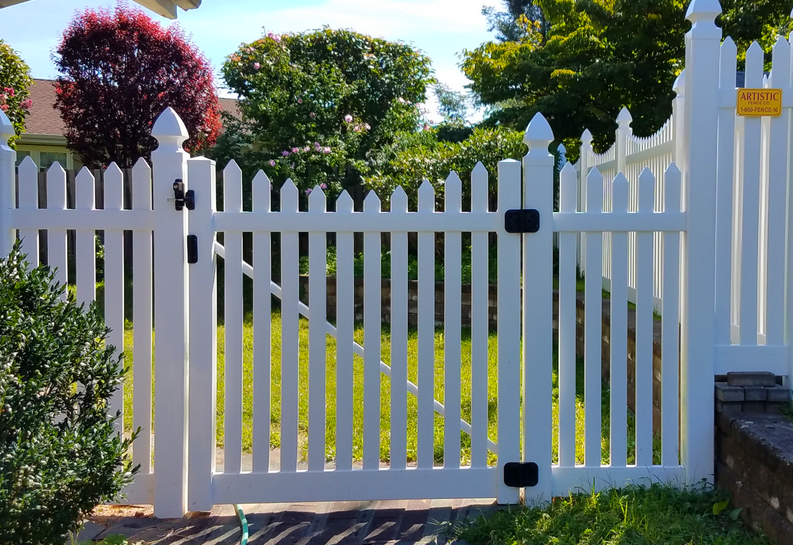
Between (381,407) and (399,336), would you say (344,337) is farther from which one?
(381,407)

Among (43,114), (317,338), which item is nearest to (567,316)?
(317,338)

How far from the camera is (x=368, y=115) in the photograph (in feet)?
35.8

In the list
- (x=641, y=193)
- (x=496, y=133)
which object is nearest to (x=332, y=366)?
(x=641, y=193)

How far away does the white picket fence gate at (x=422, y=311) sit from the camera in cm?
314

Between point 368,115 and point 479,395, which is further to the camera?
point 368,115

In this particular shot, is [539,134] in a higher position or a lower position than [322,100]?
lower

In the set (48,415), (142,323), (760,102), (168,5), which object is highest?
(168,5)

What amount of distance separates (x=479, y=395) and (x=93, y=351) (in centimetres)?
166

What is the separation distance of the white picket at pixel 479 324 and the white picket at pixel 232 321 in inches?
42.1

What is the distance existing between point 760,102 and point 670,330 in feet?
3.70

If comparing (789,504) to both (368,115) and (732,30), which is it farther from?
(732,30)

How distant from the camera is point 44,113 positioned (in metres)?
16.5

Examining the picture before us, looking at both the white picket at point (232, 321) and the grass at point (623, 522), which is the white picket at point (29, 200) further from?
the grass at point (623, 522)

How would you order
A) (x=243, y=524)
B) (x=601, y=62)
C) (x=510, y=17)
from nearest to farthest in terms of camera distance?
1. (x=243, y=524)
2. (x=601, y=62)
3. (x=510, y=17)
